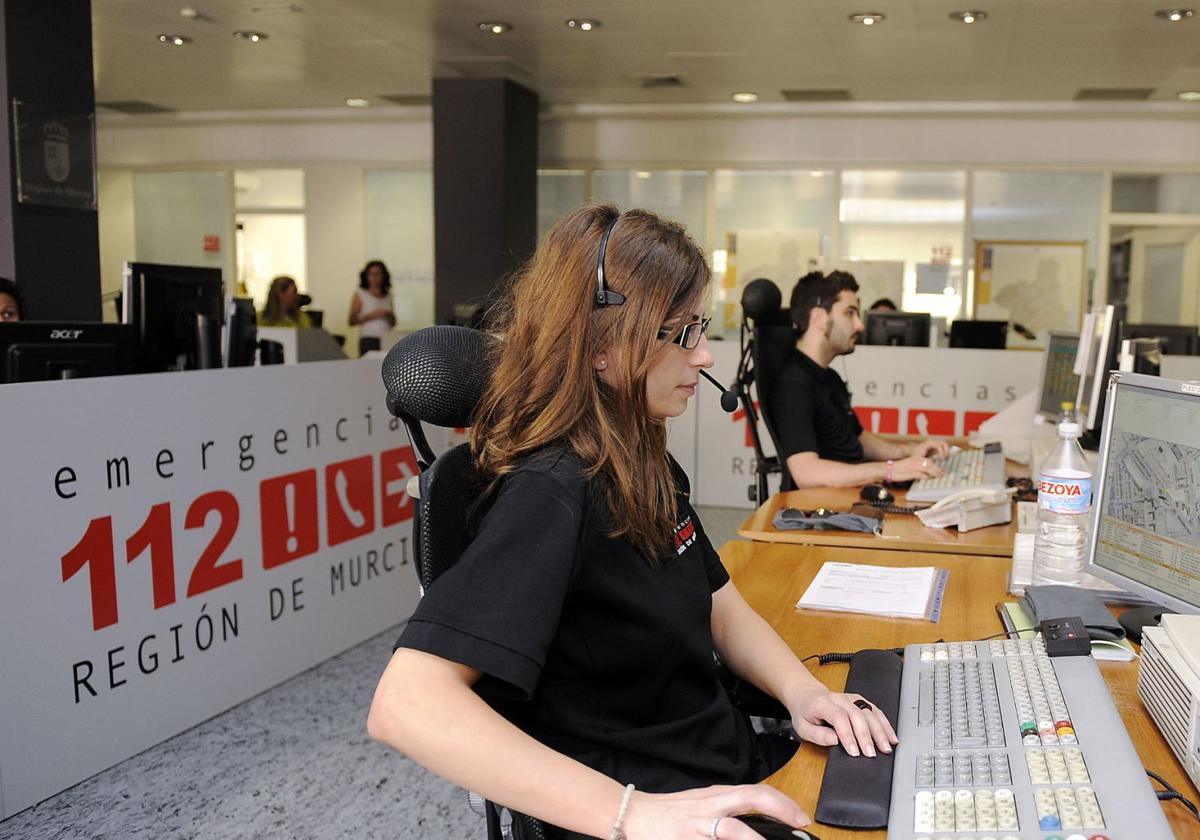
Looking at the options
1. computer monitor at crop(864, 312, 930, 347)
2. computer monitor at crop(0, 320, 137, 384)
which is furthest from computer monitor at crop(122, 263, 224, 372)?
computer monitor at crop(864, 312, 930, 347)

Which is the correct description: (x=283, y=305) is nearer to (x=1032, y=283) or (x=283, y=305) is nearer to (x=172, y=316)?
(x=172, y=316)

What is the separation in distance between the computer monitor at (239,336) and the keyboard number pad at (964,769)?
283cm

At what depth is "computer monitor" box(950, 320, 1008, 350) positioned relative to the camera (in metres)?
5.79

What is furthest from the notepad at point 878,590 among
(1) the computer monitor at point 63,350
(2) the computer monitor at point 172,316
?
(2) the computer monitor at point 172,316

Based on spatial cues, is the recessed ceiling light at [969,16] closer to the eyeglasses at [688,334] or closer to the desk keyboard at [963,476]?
the desk keyboard at [963,476]

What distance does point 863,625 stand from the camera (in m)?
1.58

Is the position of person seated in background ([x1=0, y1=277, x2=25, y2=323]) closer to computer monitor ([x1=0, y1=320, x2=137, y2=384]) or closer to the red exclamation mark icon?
computer monitor ([x1=0, y1=320, x2=137, y2=384])

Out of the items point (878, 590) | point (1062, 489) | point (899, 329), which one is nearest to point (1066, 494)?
point (1062, 489)

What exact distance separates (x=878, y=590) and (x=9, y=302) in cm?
337

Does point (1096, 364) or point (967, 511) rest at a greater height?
point (1096, 364)

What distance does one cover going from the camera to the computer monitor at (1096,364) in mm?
2832

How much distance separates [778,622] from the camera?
1.60m

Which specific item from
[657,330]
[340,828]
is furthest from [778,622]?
[340,828]

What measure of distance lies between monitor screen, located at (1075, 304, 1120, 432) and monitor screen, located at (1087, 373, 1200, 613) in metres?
1.17
